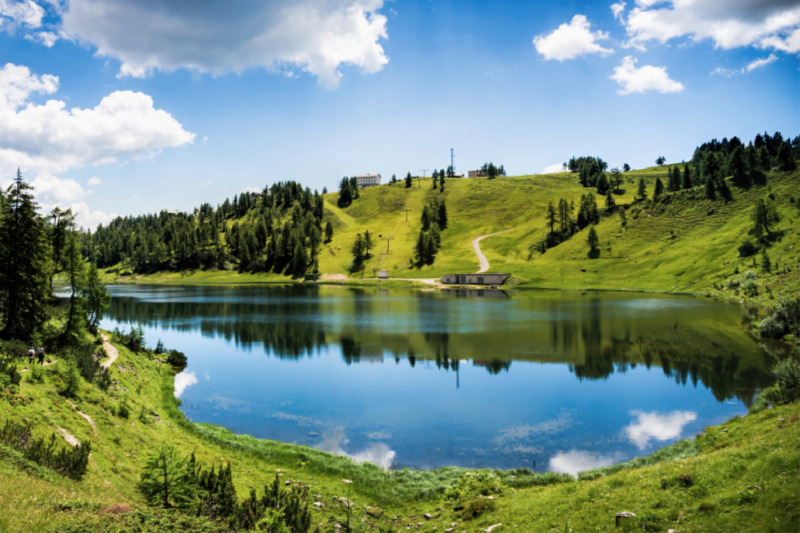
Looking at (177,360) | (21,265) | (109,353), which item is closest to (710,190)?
(177,360)

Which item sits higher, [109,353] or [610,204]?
[610,204]

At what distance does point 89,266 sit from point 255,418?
3218cm

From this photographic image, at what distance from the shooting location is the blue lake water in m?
27.3

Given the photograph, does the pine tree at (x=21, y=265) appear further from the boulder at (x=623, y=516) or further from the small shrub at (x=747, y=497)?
the small shrub at (x=747, y=497)

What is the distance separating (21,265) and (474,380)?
42673 millimetres

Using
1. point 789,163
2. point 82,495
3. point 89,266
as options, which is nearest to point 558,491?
point 82,495

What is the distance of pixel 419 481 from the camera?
847 inches

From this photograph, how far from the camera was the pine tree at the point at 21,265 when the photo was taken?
37781 mm

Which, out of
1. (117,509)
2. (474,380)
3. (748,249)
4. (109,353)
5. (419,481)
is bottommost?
(474,380)

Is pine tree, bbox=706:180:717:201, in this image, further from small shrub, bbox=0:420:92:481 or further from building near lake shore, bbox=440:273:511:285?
small shrub, bbox=0:420:92:481

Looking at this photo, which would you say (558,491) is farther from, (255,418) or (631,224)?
(631,224)

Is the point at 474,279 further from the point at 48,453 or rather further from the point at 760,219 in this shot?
the point at 48,453

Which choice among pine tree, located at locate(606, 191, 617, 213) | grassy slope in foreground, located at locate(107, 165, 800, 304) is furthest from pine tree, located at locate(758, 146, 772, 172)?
pine tree, located at locate(606, 191, 617, 213)

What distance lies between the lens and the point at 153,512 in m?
12.9
